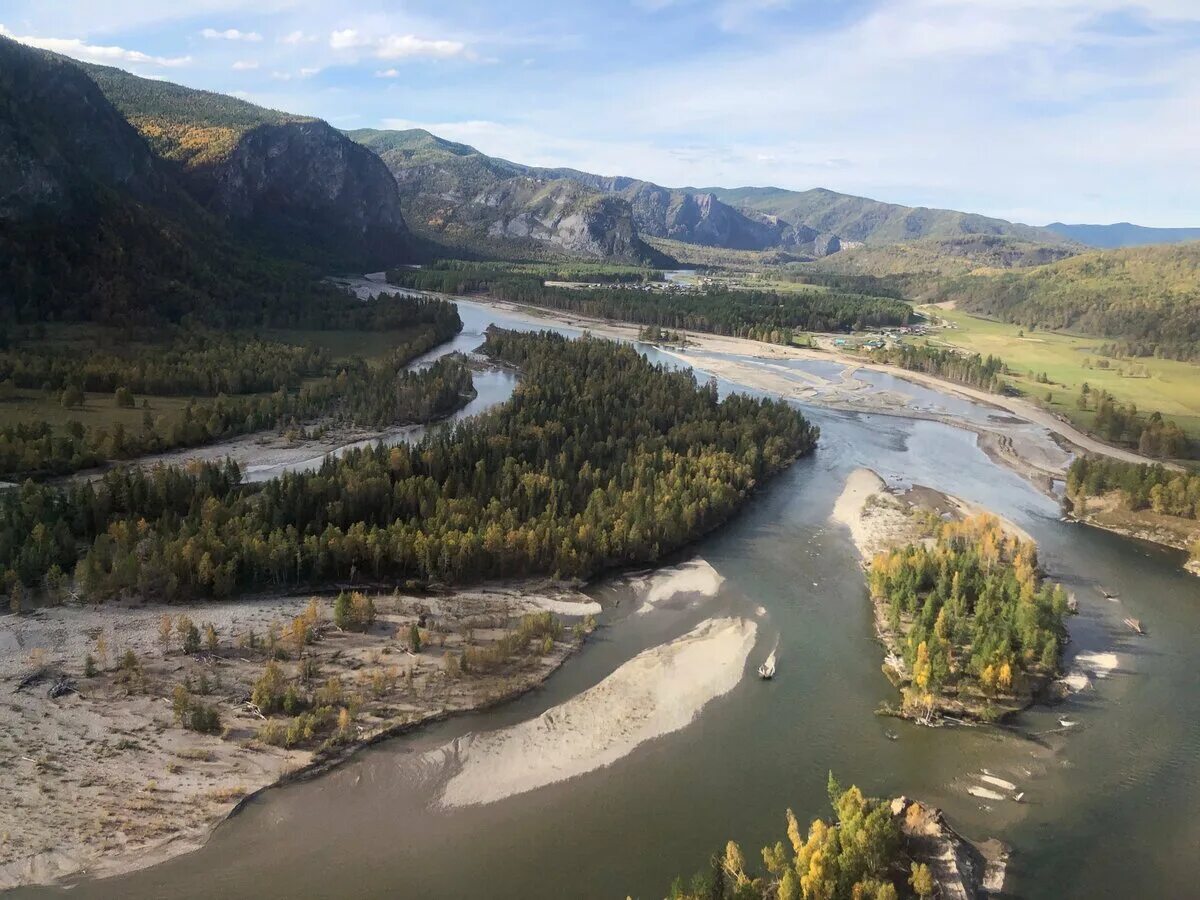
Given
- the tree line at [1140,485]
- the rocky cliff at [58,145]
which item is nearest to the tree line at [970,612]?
the tree line at [1140,485]

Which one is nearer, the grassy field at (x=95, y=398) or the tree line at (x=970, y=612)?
the tree line at (x=970, y=612)

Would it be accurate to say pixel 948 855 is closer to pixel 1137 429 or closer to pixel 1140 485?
pixel 1140 485

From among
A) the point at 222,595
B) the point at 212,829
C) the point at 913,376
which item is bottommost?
the point at 212,829

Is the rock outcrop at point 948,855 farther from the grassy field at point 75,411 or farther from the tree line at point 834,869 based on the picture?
the grassy field at point 75,411

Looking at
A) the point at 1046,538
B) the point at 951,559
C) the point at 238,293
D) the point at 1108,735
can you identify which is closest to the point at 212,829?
the point at 1108,735

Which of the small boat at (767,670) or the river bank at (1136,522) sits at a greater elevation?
the river bank at (1136,522)

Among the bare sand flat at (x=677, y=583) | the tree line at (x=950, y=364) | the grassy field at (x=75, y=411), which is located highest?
the tree line at (x=950, y=364)

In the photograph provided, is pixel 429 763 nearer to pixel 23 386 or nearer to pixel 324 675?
pixel 324 675
